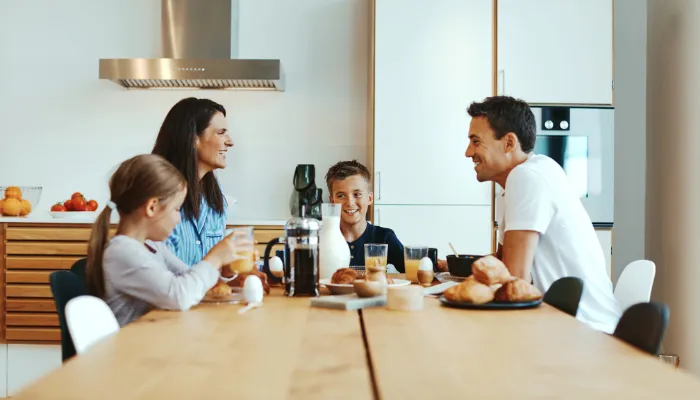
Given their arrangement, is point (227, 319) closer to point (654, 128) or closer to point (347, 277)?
point (347, 277)

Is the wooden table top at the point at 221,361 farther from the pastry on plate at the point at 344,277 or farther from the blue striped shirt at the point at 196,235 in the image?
the blue striped shirt at the point at 196,235

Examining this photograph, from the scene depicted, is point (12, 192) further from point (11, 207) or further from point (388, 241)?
point (388, 241)

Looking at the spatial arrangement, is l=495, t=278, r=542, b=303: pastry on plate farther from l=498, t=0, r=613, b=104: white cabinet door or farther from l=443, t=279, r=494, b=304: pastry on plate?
l=498, t=0, r=613, b=104: white cabinet door

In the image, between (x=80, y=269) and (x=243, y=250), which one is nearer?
(x=243, y=250)

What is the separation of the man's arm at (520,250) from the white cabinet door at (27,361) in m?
2.83

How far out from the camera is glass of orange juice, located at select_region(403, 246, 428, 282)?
7.54 feet

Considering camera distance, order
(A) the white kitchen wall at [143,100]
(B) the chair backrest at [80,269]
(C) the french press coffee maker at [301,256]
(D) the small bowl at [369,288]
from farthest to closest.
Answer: (A) the white kitchen wall at [143,100] < (B) the chair backrest at [80,269] < (C) the french press coffee maker at [301,256] < (D) the small bowl at [369,288]

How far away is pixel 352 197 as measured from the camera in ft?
9.65

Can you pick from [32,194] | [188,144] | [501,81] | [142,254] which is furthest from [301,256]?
[32,194]

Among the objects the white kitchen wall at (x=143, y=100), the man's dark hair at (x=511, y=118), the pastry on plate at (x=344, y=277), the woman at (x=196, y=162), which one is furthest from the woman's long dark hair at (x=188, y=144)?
the white kitchen wall at (x=143, y=100)

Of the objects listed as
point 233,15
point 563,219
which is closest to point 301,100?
point 233,15

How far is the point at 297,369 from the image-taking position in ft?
3.59

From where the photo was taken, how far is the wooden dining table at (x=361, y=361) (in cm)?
96

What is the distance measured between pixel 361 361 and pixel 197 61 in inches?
132
